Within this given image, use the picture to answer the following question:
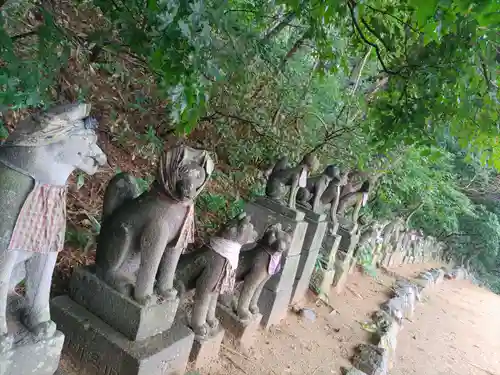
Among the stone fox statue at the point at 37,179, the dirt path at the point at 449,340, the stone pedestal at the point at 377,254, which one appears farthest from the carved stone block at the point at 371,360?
the stone pedestal at the point at 377,254

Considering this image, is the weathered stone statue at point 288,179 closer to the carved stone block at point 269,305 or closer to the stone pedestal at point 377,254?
the carved stone block at point 269,305

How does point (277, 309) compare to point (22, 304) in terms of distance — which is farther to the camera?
point (277, 309)

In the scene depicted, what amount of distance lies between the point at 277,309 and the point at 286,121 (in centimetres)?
313

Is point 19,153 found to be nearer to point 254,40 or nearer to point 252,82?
point 254,40

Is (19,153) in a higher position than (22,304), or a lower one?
higher

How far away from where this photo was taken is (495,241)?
60.2 ft

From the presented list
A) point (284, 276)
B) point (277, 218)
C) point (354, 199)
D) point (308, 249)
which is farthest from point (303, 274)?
point (354, 199)

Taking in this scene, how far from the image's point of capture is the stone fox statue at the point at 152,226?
2234 millimetres

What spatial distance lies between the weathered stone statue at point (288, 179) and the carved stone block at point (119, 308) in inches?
80.5

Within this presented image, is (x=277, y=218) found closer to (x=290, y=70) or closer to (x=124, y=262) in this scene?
(x=124, y=262)

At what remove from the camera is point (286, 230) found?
408 cm

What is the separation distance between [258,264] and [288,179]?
42.4 inches

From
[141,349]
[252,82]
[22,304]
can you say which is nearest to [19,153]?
[22,304]

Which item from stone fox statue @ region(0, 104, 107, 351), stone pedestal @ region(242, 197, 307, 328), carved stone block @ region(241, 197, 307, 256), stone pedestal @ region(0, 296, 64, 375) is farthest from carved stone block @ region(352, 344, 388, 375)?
stone fox statue @ region(0, 104, 107, 351)
